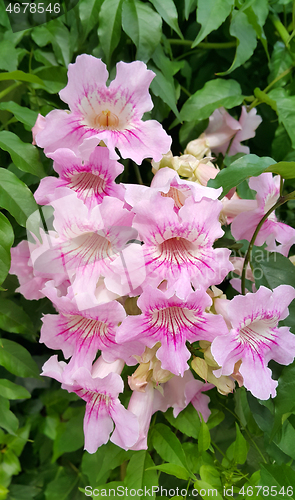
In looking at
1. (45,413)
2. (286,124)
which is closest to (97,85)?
(286,124)

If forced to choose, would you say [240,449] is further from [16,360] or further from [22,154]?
[22,154]

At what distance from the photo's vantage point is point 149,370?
570 millimetres

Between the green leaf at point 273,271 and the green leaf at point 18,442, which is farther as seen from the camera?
the green leaf at point 18,442

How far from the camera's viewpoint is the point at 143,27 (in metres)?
0.62

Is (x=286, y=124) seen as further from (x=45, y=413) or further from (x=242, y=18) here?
(x=45, y=413)

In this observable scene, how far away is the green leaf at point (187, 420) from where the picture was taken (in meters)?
0.70

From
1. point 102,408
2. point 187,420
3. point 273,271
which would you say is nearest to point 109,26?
point 273,271

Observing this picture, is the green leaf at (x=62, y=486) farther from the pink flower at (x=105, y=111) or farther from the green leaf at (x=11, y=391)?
the pink flower at (x=105, y=111)

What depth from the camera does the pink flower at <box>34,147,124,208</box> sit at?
508mm

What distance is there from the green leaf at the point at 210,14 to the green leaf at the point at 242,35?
0.04 meters

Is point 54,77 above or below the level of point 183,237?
above

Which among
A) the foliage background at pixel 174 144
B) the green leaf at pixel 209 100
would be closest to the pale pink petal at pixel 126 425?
the foliage background at pixel 174 144

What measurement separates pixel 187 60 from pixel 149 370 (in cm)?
69

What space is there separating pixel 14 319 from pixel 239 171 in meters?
0.52
